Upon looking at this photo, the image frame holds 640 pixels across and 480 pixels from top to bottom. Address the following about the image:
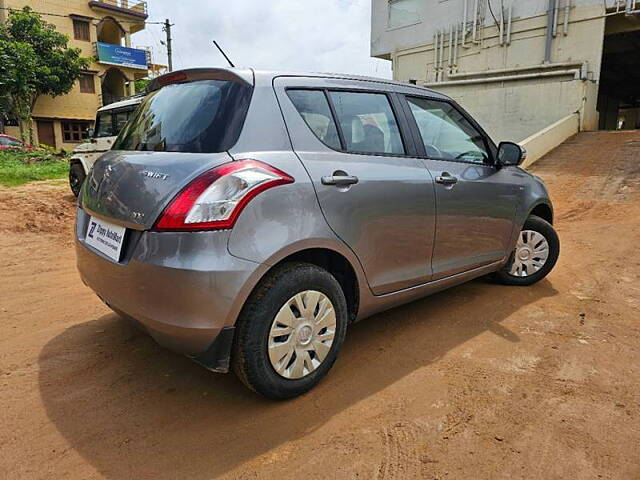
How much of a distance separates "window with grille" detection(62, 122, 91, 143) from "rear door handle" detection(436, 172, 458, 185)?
3017 cm

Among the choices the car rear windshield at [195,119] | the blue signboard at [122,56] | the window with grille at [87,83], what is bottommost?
the car rear windshield at [195,119]

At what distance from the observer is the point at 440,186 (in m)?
3.00

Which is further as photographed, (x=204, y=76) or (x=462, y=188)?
(x=462, y=188)

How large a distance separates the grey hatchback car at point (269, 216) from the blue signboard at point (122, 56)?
30846mm

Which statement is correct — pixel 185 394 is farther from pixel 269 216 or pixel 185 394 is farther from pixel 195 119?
pixel 195 119

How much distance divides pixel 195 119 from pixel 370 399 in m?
1.69

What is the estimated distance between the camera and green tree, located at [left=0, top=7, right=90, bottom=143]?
2272 cm

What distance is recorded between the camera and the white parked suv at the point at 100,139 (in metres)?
8.64

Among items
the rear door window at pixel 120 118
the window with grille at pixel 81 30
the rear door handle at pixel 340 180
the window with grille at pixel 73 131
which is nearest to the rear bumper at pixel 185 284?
the rear door handle at pixel 340 180

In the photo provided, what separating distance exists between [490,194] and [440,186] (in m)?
0.63

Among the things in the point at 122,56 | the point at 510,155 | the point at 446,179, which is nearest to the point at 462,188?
the point at 446,179

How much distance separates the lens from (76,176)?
8.95 m

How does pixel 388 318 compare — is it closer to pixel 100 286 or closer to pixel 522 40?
pixel 100 286

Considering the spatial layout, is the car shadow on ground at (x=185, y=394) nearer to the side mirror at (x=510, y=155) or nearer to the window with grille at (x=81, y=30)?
the side mirror at (x=510, y=155)
